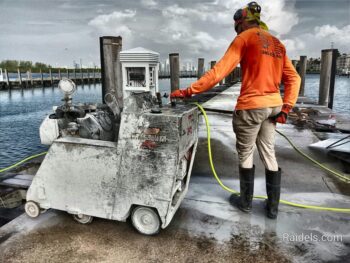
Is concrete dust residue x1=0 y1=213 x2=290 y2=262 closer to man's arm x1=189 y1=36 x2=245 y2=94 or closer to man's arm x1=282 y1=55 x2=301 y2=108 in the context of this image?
man's arm x1=189 y1=36 x2=245 y2=94

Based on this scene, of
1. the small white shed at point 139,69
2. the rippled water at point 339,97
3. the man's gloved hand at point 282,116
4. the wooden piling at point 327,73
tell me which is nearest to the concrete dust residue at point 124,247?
the man's gloved hand at point 282,116

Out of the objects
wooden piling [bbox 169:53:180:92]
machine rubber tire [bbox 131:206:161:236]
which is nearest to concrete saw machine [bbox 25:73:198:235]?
machine rubber tire [bbox 131:206:161:236]

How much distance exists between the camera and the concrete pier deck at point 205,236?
2.55 meters

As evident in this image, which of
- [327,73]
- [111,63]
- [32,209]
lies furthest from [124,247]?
[327,73]

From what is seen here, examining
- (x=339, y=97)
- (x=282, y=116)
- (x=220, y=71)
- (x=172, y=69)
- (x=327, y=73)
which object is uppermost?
(x=172, y=69)

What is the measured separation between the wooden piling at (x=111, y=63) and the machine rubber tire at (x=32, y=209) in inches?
137

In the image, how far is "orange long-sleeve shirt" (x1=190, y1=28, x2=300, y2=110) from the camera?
2881mm

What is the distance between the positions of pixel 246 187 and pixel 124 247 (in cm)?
149

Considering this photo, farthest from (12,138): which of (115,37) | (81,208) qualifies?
(81,208)

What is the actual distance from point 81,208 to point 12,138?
50.4 ft

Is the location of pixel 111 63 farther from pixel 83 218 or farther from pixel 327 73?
pixel 327 73

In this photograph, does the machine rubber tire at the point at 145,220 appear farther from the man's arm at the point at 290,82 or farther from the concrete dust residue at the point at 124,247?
the man's arm at the point at 290,82

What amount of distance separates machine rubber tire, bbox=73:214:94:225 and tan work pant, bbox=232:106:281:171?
176cm

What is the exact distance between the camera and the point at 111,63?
6.40 meters
